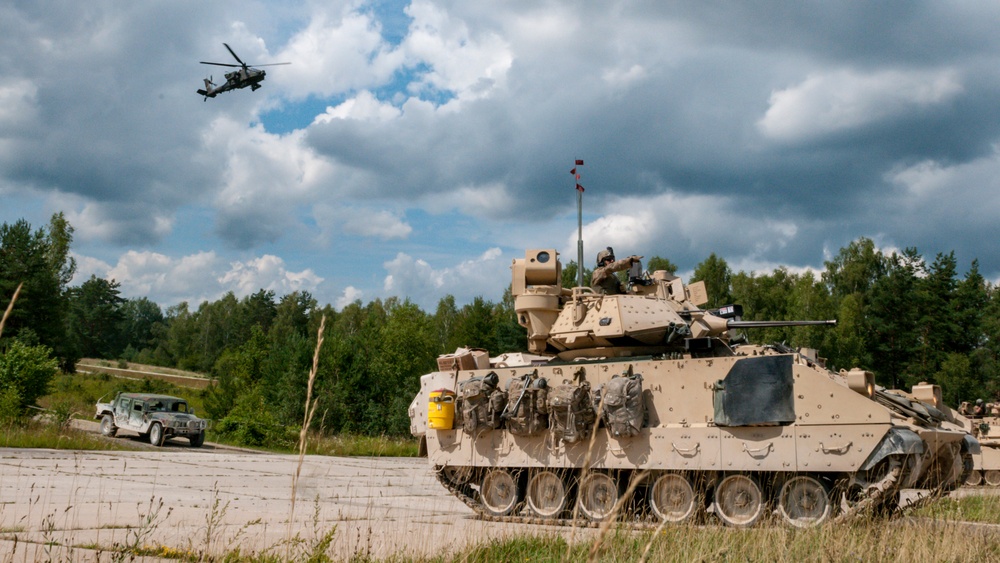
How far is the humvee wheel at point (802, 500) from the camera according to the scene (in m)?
10.5

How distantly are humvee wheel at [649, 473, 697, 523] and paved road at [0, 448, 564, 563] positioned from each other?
223cm

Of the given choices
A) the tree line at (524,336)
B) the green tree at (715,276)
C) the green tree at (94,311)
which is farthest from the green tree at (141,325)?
the green tree at (715,276)

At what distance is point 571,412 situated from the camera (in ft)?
39.1

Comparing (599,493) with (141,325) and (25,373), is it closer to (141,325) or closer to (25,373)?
(25,373)

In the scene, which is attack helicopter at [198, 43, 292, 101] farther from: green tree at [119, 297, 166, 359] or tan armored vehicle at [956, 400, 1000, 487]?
green tree at [119, 297, 166, 359]

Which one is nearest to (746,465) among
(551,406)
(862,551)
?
(551,406)

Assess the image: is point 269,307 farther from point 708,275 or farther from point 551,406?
point 551,406

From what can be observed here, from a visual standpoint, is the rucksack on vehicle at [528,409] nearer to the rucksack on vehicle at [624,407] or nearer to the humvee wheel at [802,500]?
the rucksack on vehicle at [624,407]

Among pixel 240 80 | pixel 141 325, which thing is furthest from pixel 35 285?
pixel 141 325

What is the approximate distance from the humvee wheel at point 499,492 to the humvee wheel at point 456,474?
42 centimetres

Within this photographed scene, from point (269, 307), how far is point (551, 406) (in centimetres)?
8851

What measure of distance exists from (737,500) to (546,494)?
278 centimetres

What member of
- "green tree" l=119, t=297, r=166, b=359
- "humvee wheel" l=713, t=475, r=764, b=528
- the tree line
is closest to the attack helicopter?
the tree line

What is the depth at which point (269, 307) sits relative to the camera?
317 ft
